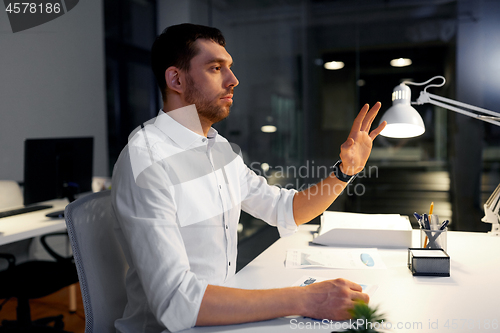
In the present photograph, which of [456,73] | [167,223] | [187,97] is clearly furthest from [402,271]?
[456,73]

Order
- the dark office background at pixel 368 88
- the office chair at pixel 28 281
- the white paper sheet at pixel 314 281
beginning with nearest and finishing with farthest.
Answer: the white paper sheet at pixel 314 281
the office chair at pixel 28 281
the dark office background at pixel 368 88

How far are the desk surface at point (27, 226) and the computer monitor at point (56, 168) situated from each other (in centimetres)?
11

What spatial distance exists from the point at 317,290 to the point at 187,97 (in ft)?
2.31

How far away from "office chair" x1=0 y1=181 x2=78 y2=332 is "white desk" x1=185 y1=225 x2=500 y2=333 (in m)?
1.27

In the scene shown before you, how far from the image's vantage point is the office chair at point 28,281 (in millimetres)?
2049

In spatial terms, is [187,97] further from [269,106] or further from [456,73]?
[456,73]

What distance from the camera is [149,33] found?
4.37 m

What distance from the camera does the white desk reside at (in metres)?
0.91

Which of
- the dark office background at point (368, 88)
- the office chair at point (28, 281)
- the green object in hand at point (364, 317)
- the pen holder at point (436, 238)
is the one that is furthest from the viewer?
the dark office background at point (368, 88)
